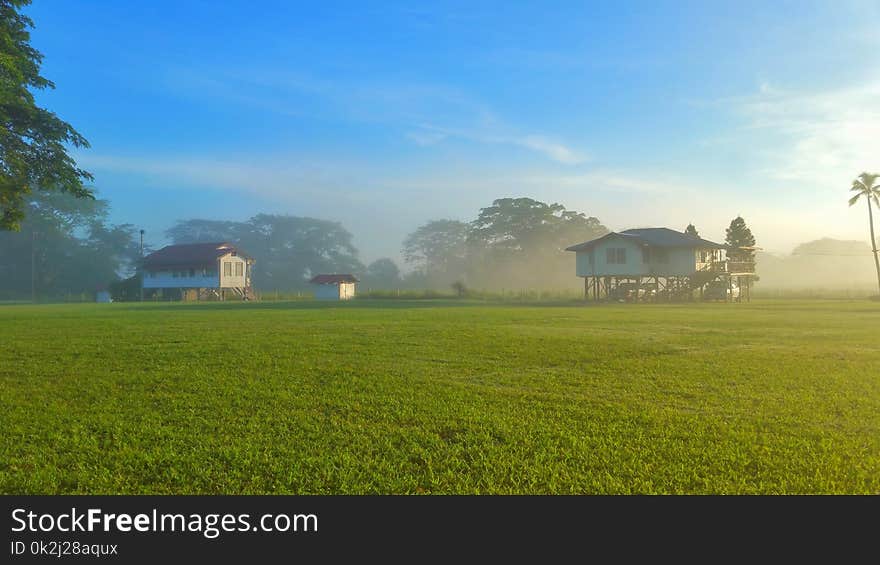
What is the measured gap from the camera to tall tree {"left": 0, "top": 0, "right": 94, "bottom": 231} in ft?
69.2

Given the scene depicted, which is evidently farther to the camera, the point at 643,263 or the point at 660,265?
the point at 660,265

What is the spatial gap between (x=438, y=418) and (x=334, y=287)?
53837 mm

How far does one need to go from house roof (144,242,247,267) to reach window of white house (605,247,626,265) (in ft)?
112

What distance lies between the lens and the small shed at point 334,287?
58594mm

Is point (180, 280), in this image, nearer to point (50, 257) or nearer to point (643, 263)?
point (50, 257)

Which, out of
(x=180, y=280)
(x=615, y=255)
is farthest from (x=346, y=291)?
(x=615, y=255)

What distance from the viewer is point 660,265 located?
46375mm

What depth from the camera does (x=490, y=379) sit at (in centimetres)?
871

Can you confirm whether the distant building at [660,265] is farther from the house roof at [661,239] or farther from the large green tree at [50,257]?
the large green tree at [50,257]

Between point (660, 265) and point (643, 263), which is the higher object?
point (643, 263)
